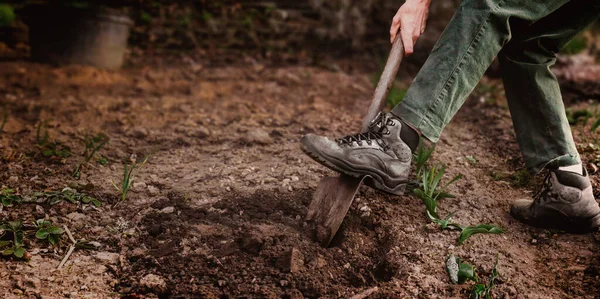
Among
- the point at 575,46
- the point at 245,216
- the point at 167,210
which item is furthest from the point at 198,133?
the point at 575,46

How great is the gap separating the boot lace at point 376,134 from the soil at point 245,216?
1.06 feet

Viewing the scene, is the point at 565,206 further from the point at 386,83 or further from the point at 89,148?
the point at 89,148

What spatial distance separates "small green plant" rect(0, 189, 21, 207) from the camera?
5.78ft

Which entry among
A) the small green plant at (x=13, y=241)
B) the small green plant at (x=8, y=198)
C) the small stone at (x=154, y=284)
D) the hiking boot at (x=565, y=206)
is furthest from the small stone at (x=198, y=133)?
the hiking boot at (x=565, y=206)

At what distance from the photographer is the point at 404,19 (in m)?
1.79

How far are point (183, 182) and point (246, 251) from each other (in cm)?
60

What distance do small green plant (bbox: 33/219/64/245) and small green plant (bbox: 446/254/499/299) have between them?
4.35 ft

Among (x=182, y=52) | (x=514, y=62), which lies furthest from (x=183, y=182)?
(x=182, y=52)

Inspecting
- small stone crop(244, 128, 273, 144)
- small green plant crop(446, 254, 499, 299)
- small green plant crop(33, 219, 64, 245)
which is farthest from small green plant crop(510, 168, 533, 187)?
small green plant crop(33, 219, 64, 245)

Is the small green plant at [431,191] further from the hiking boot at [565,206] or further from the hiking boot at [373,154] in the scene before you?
the hiking boot at [565,206]

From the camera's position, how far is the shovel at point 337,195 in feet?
5.61

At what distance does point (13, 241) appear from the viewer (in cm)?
157

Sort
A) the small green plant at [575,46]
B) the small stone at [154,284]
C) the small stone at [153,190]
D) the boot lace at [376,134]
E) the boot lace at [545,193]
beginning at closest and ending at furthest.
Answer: the small stone at [154,284] < the boot lace at [376,134] < the boot lace at [545,193] < the small stone at [153,190] < the small green plant at [575,46]

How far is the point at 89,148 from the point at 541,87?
2.02 metres
